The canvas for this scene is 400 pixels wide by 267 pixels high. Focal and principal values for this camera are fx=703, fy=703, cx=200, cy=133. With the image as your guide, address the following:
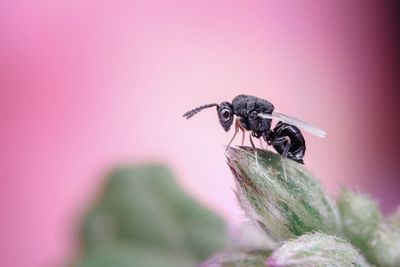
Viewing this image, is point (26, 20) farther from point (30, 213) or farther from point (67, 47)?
point (30, 213)

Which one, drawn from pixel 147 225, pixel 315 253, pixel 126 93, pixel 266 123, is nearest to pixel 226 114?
pixel 266 123

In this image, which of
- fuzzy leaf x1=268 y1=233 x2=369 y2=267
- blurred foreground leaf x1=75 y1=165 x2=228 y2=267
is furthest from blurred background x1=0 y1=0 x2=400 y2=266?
fuzzy leaf x1=268 y1=233 x2=369 y2=267

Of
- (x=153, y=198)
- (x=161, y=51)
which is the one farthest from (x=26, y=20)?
(x=153, y=198)

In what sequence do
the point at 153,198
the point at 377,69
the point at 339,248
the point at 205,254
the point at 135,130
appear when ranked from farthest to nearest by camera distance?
the point at 377,69
the point at 135,130
the point at 153,198
the point at 205,254
the point at 339,248

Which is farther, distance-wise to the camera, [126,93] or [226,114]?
[126,93]

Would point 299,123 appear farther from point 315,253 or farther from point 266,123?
point 315,253
